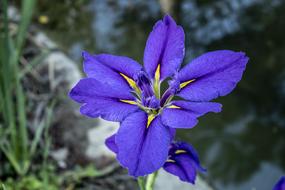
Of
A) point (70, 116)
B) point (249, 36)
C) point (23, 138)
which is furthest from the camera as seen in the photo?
point (249, 36)

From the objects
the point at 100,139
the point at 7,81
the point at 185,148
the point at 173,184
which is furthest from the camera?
the point at 100,139

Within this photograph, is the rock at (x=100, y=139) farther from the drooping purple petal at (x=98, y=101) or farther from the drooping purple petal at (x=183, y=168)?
the drooping purple petal at (x=98, y=101)

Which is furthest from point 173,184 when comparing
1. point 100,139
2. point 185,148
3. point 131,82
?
point 131,82

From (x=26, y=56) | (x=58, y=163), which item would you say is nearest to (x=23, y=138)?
(x=58, y=163)

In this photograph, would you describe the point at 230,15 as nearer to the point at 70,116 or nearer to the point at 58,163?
the point at 70,116

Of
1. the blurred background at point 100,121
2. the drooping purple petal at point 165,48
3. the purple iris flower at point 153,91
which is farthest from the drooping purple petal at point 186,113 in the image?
the blurred background at point 100,121

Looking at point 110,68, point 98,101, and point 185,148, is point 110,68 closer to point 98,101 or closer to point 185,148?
point 98,101
